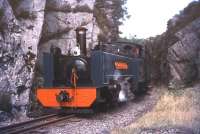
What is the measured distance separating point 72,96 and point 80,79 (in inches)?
42.9

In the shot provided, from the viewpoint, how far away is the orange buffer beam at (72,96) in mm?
15320

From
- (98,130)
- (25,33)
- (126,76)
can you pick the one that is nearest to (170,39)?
(126,76)

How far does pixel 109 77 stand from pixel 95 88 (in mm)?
1905

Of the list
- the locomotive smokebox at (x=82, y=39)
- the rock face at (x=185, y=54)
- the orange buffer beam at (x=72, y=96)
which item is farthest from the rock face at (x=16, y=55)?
the rock face at (x=185, y=54)

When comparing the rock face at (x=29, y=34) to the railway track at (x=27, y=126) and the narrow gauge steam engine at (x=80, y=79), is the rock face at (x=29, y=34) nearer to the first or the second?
the narrow gauge steam engine at (x=80, y=79)

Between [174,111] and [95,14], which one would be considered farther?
[95,14]

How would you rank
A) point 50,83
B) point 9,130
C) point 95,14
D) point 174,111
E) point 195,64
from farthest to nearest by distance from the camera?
1. point 95,14
2. point 195,64
3. point 50,83
4. point 174,111
5. point 9,130

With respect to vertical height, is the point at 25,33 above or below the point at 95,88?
above

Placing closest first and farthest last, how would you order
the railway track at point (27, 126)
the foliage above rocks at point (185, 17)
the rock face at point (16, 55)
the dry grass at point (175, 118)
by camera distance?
the dry grass at point (175, 118) < the railway track at point (27, 126) < the rock face at point (16, 55) < the foliage above rocks at point (185, 17)

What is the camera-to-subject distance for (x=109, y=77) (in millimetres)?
17031

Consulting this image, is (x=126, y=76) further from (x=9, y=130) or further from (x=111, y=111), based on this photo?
(x=9, y=130)

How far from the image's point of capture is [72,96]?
1566cm

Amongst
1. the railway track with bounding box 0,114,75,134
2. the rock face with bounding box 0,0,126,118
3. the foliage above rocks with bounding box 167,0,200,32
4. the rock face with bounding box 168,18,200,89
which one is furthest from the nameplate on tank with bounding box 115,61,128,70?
the foliage above rocks with bounding box 167,0,200,32

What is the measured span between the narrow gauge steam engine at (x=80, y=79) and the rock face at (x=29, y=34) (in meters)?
1.57
